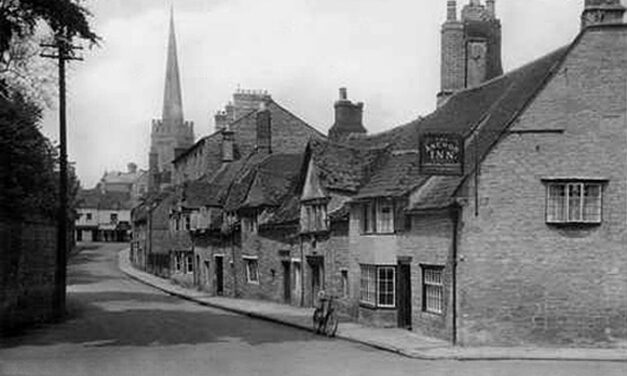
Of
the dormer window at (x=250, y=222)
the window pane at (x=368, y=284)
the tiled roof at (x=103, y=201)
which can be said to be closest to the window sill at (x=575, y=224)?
the window pane at (x=368, y=284)

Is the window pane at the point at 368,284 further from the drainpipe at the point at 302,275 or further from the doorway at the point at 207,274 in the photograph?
the doorway at the point at 207,274

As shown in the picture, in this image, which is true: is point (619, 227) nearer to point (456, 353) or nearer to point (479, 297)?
point (479, 297)

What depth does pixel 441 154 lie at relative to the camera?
26203 millimetres

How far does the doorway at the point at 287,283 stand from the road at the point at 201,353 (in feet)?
22.9

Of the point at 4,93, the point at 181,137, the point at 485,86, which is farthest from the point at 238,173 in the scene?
the point at 181,137

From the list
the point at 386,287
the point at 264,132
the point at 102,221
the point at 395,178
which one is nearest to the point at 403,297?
the point at 386,287

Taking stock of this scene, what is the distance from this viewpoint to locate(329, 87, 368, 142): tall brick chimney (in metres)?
44.0

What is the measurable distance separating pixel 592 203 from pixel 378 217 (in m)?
8.36

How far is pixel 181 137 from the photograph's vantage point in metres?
156

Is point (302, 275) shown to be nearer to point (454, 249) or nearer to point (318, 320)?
point (318, 320)

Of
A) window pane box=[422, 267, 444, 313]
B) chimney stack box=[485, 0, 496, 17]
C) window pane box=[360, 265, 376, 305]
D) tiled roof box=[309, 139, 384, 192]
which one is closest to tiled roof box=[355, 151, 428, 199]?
tiled roof box=[309, 139, 384, 192]

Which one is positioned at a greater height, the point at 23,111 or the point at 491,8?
the point at 491,8

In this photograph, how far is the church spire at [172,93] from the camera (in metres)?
166

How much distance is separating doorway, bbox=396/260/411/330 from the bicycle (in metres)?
2.74
